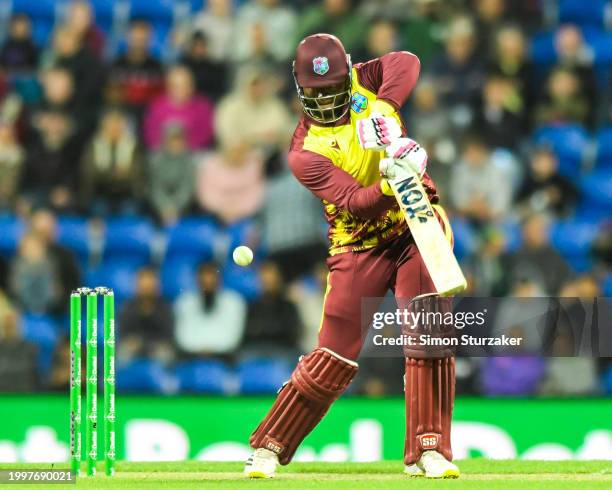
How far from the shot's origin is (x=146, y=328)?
9.73 m

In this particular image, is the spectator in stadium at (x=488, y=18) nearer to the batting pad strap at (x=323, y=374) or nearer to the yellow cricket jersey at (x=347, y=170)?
the yellow cricket jersey at (x=347, y=170)

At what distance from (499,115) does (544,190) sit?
2.47 feet

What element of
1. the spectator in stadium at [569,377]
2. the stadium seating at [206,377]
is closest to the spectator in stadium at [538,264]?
the spectator in stadium at [569,377]

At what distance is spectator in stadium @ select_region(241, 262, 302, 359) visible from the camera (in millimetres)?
9664

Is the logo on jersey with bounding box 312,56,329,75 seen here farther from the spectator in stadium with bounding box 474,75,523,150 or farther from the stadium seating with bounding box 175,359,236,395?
the spectator in stadium with bounding box 474,75,523,150

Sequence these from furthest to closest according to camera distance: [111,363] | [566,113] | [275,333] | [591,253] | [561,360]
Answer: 1. [566,113]
2. [591,253]
3. [275,333]
4. [561,360]
5. [111,363]

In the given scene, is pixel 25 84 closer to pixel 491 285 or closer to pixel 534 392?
pixel 491 285

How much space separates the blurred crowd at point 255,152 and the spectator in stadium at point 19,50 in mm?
15

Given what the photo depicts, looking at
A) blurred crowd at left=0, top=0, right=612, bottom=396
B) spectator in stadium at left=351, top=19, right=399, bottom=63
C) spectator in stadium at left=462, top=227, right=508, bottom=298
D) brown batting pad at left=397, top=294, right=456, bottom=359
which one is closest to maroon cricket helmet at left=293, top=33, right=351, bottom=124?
brown batting pad at left=397, top=294, right=456, bottom=359

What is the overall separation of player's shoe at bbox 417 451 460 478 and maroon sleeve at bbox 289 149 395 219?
3.42 feet

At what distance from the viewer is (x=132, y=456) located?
8453 mm

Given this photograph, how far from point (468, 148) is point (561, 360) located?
7.17 ft

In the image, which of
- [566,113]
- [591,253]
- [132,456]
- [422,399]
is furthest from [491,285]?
[422,399]

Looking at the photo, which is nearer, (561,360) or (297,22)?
(561,360)
